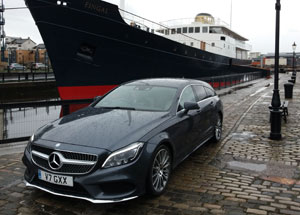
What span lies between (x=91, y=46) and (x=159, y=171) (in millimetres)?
13065

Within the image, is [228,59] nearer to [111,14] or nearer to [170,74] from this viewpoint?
[170,74]

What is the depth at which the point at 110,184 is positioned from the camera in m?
3.71

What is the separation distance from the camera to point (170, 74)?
69.5 feet

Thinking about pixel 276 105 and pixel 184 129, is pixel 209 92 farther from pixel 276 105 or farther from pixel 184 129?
pixel 184 129

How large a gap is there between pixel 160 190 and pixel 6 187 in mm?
2311

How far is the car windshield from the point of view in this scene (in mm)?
5204

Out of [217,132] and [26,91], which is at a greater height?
[26,91]

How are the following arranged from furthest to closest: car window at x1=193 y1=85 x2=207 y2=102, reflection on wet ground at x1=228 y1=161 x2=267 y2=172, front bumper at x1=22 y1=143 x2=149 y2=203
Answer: car window at x1=193 y1=85 x2=207 y2=102 → reflection on wet ground at x1=228 y1=161 x2=267 y2=172 → front bumper at x1=22 y1=143 x2=149 y2=203

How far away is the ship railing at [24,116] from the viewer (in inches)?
277

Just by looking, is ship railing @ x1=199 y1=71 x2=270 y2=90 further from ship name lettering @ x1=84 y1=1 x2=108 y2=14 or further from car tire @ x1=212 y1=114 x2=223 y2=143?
car tire @ x1=212 y1=114 x2=223 y2=143

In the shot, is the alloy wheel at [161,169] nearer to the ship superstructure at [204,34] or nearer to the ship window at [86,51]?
the ship window at [86,51]

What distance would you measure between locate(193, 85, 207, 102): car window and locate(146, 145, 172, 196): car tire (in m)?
2.02

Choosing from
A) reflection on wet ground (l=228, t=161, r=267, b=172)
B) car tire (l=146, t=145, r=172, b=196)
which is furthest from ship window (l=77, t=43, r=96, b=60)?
car tire (l=146, t=145, r=172, b=196)

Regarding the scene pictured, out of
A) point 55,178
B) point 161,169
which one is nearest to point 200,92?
point 161,169
